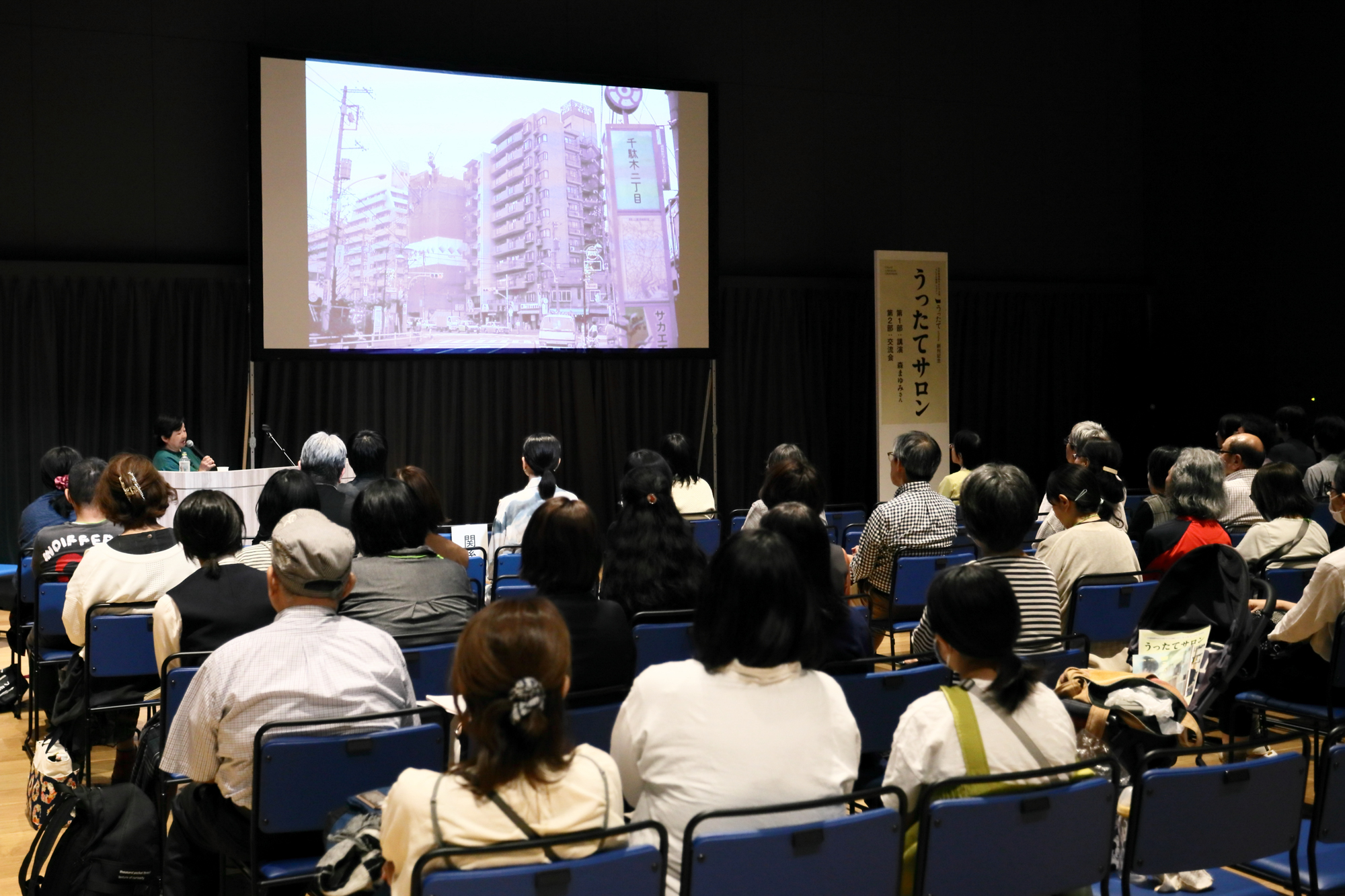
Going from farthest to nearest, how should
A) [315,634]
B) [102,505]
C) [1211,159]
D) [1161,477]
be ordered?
1. [1211,159]
2. [1161,477]
3. [102,505]
4. [315,634]

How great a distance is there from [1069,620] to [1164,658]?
0.92 meters

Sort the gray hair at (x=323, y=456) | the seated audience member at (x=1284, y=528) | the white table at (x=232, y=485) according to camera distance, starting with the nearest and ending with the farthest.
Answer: the seated audience member at (x=1284, y=528)
the gray hair at (x=323, y=456)
the white table at (x=232, y=485)

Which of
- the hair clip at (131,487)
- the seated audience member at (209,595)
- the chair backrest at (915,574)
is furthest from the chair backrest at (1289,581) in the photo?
the hair clip at (131,487)

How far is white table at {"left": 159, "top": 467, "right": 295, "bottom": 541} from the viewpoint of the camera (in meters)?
6.75

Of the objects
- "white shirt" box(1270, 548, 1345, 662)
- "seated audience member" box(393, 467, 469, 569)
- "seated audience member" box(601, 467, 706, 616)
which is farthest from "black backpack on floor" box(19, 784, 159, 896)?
"white shirt" box(1270, 548, 1345, 662)

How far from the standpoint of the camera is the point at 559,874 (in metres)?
1.86


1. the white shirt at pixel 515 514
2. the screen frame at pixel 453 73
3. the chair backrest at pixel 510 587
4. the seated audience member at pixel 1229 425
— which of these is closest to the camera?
the chair backrest at pixel 510 587

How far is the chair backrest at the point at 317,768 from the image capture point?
Result: 246cm

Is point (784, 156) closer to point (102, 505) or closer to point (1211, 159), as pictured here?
point (1211, 159)

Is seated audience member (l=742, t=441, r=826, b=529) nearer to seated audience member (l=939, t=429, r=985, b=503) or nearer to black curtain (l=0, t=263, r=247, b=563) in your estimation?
seated audience member (l=939, t=429, r=985, b=503)

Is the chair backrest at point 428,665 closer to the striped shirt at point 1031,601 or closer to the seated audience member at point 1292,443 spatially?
the striped shirt at point 1031,601

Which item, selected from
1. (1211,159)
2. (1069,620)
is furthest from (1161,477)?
(1211,159)

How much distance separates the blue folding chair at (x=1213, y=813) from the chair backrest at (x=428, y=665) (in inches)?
68.4

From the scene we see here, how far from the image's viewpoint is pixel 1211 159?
36.7ft
